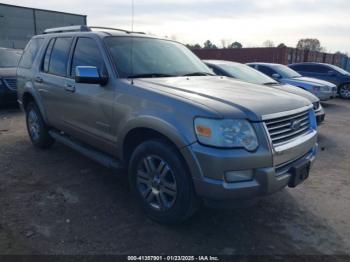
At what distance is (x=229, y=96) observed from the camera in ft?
10.6

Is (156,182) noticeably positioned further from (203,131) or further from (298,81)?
(298,81)

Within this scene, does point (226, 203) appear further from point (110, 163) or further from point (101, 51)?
point (101, 51)

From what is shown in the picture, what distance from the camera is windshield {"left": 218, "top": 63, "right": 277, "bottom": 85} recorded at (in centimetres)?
801

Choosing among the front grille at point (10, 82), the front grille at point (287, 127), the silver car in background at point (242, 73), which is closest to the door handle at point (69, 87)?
the front grille at point (287, 127)

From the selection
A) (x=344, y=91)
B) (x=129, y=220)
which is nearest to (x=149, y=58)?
(x=129, y=220)

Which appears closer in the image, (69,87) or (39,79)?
(69,87)

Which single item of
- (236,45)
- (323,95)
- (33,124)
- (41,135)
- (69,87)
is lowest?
(41,135)

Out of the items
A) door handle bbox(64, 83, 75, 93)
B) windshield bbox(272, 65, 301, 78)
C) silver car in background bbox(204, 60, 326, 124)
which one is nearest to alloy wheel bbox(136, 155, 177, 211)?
door handle bbox(64, 83, 75, 93)

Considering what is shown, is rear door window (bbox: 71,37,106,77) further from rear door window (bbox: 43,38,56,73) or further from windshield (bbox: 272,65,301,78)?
windshield (bbox: 272,65,301,78)

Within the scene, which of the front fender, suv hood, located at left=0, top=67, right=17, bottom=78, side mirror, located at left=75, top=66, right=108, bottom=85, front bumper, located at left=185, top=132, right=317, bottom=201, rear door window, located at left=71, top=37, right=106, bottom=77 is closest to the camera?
front bumper, located at left=185, top=132, right=317, bottom=201

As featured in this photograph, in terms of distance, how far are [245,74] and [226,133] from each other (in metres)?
5.80

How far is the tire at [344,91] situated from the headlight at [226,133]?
14.0 metres

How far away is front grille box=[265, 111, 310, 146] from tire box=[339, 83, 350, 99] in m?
12.9

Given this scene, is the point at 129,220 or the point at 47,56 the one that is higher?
the point at 47,56
